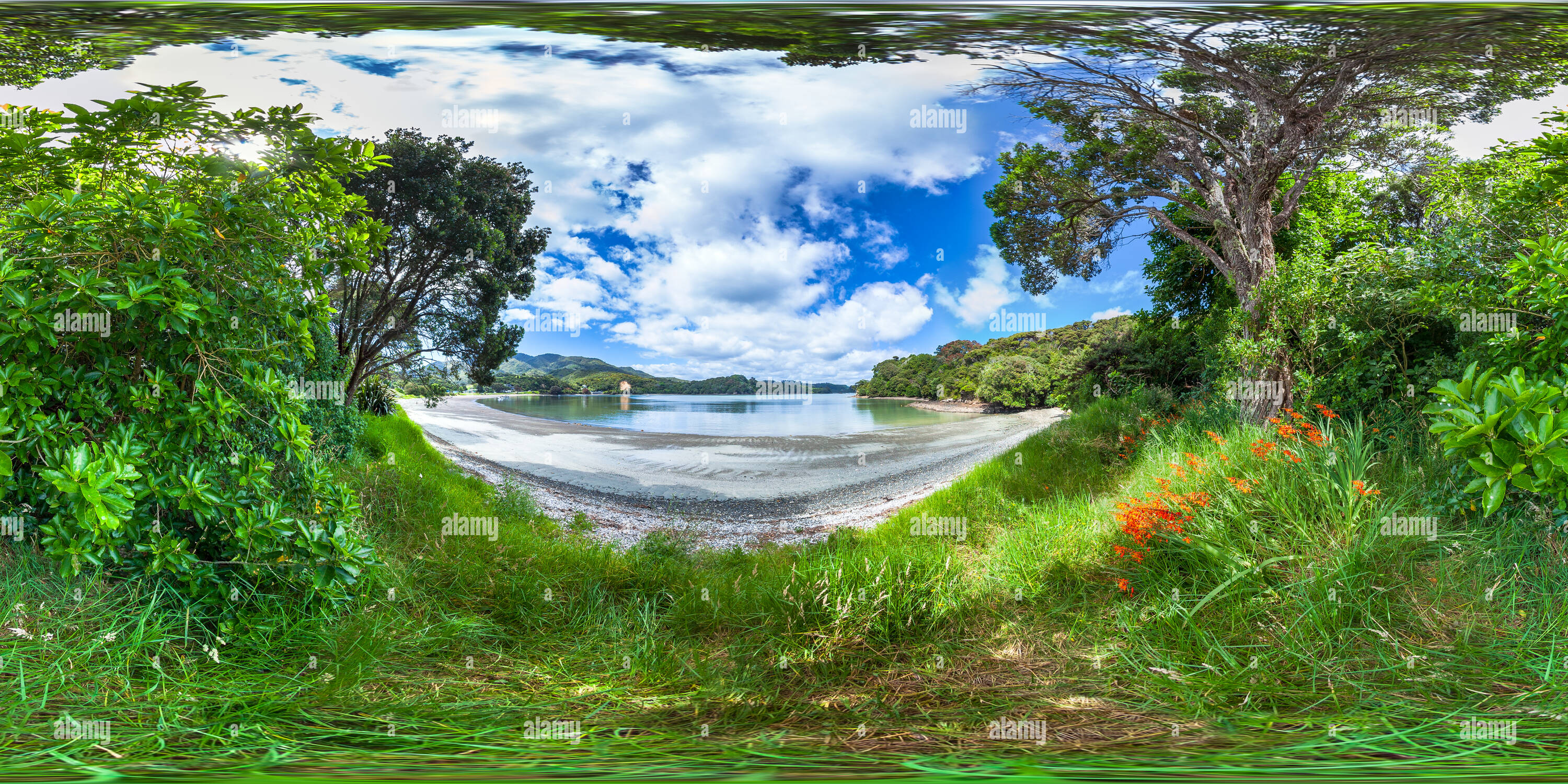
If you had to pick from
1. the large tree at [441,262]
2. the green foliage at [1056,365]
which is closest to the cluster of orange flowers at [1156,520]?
the green foliage at [1056,365]

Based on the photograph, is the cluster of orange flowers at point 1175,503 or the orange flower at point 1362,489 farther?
the cluster of orange flowers at point 1175,503

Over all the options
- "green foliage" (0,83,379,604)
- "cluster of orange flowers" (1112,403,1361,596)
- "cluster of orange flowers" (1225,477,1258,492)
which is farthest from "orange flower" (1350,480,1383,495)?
"green foliage" (0,83,379,604)

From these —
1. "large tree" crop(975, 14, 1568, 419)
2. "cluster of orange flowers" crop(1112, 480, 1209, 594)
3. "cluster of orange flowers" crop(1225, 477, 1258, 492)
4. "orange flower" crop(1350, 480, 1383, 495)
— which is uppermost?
"large tree" crop(975, 14, 1568, 419)

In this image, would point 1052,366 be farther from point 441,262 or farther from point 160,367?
point 160,367

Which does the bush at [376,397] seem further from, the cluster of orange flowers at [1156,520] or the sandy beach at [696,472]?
the cluster of orange flowers at [1156,520]

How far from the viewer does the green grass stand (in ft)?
5.50

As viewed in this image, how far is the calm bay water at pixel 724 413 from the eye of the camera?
602cm

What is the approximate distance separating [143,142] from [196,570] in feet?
7.54

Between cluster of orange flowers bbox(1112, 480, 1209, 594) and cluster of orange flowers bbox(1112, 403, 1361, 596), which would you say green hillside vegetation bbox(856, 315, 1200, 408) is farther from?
cluster of orange flowers bbox(1112, 480, 1209, 594)

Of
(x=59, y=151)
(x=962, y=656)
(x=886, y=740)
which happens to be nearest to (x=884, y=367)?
(x=962, y=656)

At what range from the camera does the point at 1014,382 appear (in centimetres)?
998

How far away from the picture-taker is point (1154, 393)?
7.21 meters

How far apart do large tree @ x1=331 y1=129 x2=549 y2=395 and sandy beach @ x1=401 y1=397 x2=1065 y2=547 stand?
901 mm

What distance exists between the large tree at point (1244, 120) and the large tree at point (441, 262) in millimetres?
5567
